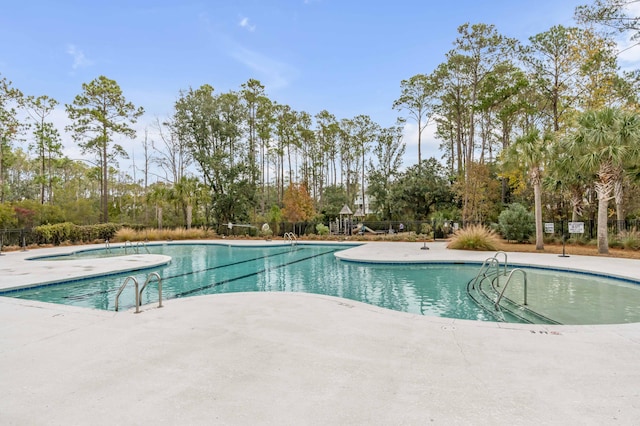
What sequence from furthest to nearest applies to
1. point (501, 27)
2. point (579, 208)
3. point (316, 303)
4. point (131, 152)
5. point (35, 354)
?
point (131, 152) → point (501, 27) → point (579, 208) → point (316, 303) → point (35, 354)

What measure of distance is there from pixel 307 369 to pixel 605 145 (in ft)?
40.1

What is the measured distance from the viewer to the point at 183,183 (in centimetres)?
2211

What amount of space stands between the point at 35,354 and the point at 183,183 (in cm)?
2019

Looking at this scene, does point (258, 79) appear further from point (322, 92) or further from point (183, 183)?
point (183, 183)

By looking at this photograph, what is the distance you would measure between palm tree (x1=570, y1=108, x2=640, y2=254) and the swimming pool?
4531 millimetres

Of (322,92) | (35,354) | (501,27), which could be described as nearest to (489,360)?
(35,354)

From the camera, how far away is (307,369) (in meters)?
2.78

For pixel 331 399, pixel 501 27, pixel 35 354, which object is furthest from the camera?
pixel 501 27

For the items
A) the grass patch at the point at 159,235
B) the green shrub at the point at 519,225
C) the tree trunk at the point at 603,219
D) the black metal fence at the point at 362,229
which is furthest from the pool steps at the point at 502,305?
the grass patch at the point at 159,235

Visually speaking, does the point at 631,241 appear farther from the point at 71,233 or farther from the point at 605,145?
the point at 71,233

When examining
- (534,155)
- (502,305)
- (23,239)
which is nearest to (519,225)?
(534,155)

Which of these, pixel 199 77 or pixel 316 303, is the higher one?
pixel 199 77

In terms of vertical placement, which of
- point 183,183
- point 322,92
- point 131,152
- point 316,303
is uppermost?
point 322,92

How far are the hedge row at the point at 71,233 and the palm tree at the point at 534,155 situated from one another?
20.1 metres
